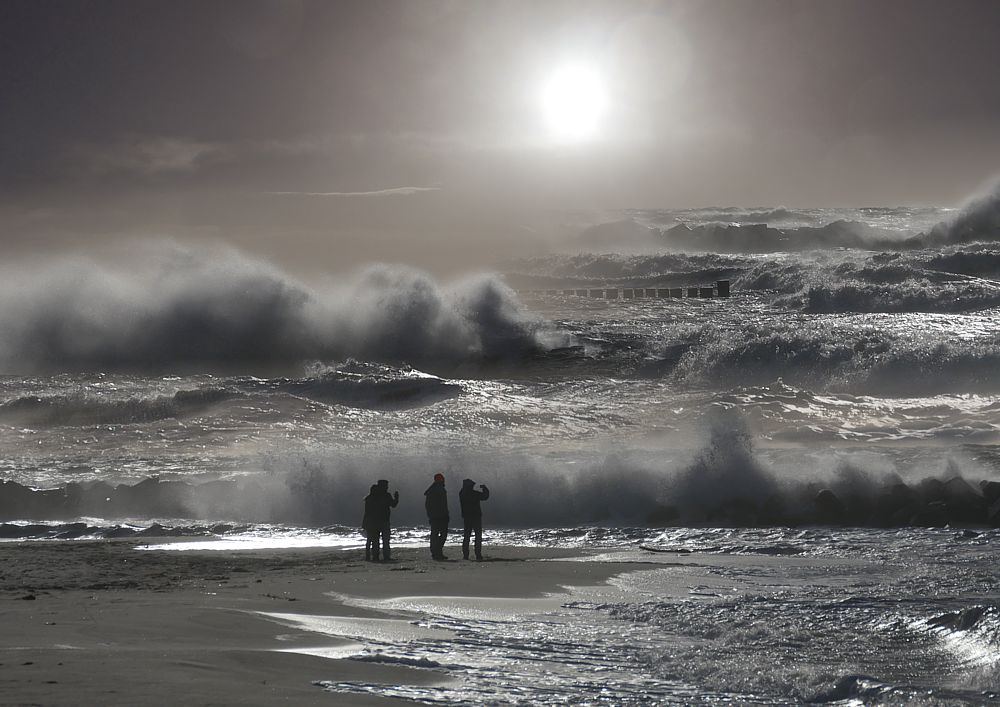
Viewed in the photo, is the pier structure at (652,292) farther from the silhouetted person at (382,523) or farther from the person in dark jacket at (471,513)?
the silhouetted person at (382,523)

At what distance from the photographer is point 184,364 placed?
1419 inches

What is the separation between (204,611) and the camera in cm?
660

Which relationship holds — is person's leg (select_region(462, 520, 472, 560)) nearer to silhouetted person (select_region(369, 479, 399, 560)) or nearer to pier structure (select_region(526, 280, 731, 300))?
silhouetted person (select_region(369, 479, 399, 560))

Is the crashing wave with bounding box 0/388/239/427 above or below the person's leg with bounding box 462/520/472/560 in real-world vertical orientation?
above

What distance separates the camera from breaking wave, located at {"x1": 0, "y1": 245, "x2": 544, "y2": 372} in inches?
1426

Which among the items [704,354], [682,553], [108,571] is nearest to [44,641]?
[108,571]

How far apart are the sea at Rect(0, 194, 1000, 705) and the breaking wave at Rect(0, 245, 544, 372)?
12 centimetres

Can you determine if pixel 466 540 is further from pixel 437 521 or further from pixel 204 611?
pixel 204 611

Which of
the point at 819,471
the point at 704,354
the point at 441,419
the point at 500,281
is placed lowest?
the point at 819,471

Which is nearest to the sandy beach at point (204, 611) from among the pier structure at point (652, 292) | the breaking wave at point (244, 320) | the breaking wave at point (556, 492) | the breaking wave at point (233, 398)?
the breaking wave at point (556, 492)

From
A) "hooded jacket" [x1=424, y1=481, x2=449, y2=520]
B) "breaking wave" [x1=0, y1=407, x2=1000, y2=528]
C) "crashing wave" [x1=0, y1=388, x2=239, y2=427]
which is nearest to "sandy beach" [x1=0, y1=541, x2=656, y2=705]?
"hooded jacket" [x1=424, y1=481, x2=449, y2=520]

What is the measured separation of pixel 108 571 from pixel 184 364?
86.3ft

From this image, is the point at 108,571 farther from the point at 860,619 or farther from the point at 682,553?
the point at 860,619

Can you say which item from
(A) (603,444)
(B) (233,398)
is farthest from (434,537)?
(B) (233,398)
